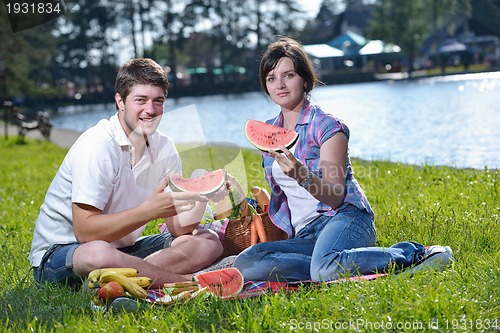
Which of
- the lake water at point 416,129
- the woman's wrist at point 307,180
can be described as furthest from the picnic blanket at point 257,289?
the lake water at point 416,129

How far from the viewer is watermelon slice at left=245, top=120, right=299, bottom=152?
416 cm

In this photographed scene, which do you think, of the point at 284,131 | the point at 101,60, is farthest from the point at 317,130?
the point at 101,60

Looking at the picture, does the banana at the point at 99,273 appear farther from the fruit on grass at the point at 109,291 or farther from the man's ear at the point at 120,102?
the man's ear at the point at 120,102

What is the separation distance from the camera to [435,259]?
4.05 m

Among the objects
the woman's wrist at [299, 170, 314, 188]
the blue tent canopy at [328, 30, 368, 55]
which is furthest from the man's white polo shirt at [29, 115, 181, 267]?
the blue tent canopy at [328, 30, 368, 55]

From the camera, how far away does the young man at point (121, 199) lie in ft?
13.3

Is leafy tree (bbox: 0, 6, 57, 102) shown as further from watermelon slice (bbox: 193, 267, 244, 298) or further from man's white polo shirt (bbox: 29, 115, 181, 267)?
watermelon slice (bbox: 193, 267, 244, 298)

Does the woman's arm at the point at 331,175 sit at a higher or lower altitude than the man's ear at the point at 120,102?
lower

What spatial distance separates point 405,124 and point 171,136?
13.7 m

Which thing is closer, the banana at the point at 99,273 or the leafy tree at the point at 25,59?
the banana at the point at 99,273

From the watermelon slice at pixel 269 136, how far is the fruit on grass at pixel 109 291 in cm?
100

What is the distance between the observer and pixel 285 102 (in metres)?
4.41

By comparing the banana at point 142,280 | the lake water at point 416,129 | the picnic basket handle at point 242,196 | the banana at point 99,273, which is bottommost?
the lake water at point 416,129

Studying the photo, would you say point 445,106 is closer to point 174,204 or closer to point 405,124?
point 405,124
